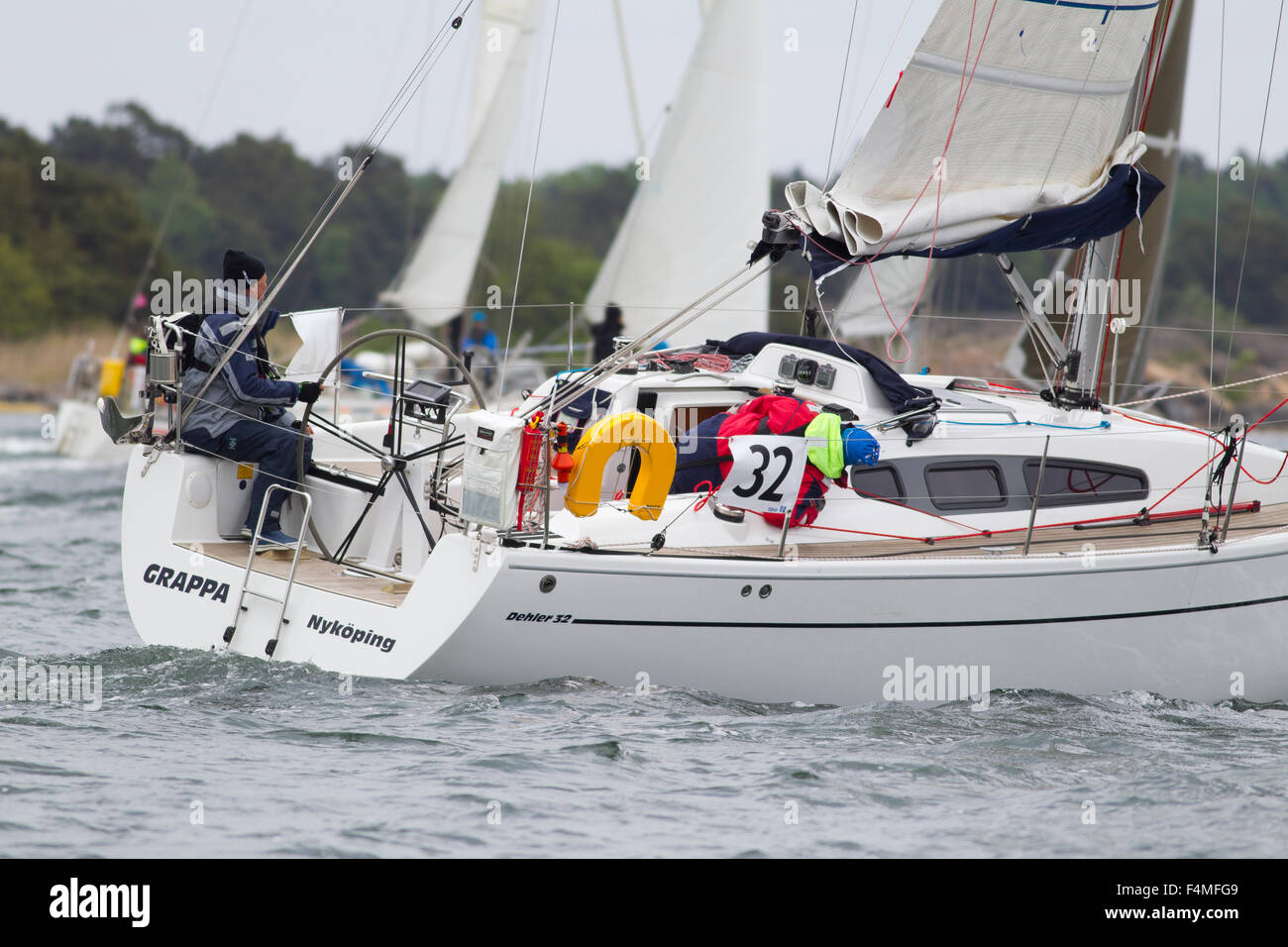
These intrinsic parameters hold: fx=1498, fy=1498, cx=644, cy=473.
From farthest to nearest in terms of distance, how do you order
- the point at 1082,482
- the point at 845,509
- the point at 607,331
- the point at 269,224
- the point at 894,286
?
1. the point at 269,224
2. the point at 894,286
3. the point at 607,331
4. the point at 1082,482
5. the point at 845,509

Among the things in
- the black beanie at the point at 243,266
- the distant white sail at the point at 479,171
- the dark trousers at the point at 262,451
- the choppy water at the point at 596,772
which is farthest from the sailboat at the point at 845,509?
the distant white sail at the point at 479,171

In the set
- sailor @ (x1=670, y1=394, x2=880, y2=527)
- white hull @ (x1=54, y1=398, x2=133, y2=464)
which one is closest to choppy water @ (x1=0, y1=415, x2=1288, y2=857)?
sailor @ (x1=670, y1=394, x2=880, y2=527)

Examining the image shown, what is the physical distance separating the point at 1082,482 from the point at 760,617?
7.13ft

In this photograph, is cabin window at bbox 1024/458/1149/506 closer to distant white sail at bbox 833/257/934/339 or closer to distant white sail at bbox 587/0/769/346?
distant white sail at bbox 833/257/934/339

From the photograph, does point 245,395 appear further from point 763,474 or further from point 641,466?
point 763,474

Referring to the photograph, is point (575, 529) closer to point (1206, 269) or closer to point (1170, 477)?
point (1170, 477)

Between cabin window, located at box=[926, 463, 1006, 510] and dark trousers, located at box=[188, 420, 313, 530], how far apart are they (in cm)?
316

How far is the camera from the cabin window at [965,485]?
746 centimetres

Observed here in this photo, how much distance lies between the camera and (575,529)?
6.70 m

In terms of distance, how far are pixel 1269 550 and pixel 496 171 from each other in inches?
702

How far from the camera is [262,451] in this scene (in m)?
7.36

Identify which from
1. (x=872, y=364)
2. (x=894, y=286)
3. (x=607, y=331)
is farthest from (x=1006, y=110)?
(x=894, y=286)

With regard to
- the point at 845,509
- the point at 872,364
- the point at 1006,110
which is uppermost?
the point at 1006,110
